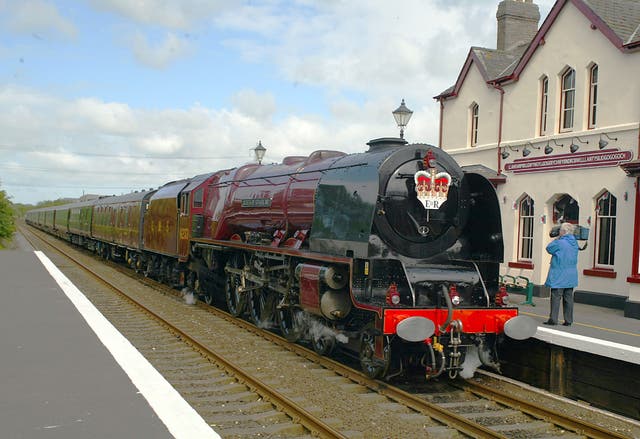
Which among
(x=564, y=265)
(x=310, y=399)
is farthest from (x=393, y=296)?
(x=564, y=265)

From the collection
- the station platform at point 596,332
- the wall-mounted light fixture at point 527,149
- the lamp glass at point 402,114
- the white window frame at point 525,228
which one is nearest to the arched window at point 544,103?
the wall-mounted light fixture at point 527,149

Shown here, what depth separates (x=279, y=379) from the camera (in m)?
7.20

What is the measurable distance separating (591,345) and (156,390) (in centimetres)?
490

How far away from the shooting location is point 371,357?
282 inches

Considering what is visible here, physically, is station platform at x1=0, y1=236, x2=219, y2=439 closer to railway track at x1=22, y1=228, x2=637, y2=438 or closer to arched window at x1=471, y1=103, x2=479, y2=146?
railway track at x1=22, y1=228, x2=637, y2=438

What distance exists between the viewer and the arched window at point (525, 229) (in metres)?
15.8

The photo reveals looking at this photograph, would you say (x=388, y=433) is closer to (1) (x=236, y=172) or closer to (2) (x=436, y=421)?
(2) (x=436, y=421)

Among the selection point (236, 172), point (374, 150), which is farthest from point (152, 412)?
point (236, 172)

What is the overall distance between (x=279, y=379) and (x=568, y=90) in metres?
11.4

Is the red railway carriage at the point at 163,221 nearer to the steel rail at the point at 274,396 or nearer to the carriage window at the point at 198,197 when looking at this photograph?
the carriage window at the point at 198,197

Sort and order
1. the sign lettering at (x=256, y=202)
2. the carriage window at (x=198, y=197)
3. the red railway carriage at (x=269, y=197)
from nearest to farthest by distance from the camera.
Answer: the red railway carriage at (x=269, y=197) → the sign lettering at (x=256, y=202) → the carriage window at (x=198, y=197)

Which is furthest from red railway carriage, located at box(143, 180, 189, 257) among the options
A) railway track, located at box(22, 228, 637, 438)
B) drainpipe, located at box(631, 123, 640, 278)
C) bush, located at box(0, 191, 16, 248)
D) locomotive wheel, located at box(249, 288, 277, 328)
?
bush, located at box(0, 191, 16, 248)

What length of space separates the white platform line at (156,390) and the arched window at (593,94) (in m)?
11.4

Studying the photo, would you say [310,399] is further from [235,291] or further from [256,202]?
[235,291]
